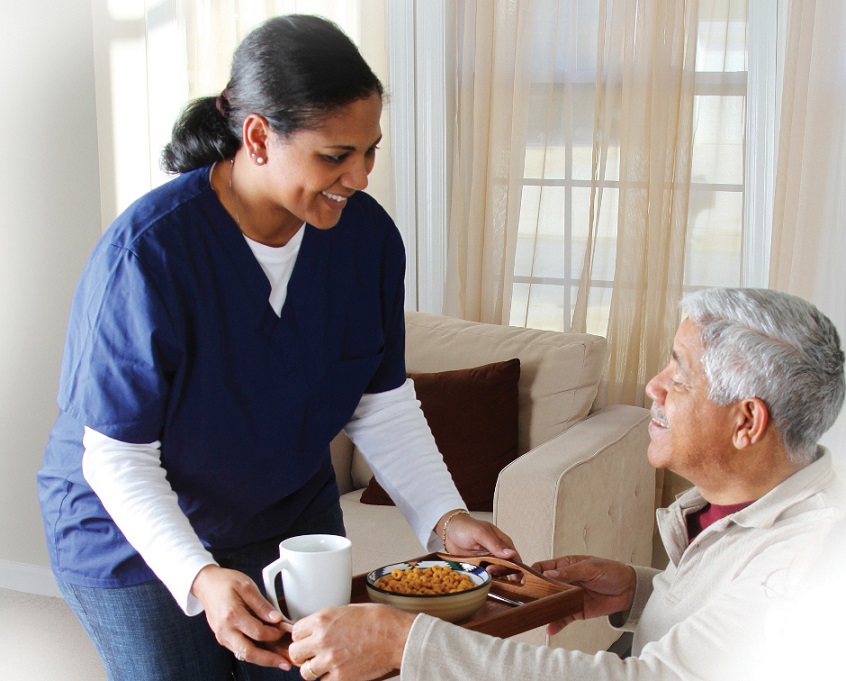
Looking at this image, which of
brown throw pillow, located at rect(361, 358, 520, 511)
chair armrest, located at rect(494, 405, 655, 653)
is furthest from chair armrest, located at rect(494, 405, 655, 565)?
brown throw pillow, located at rect(361, 358, 520, 511)

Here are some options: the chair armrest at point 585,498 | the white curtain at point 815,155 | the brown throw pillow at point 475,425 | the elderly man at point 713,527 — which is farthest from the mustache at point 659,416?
the white curtain at point 815,155

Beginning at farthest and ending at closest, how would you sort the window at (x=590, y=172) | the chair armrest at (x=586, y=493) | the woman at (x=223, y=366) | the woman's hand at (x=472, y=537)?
the window at (x=590, y=172), the chair armrest at (x=586, y=493), the woman's hand at (x=472, y=537), the woman at (x=223, y=366)

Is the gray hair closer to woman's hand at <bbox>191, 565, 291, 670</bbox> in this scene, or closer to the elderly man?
the elderly man

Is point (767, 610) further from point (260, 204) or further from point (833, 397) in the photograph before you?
point (260, 204)

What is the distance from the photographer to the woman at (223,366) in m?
1.16

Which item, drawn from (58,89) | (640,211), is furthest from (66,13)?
(640,211)

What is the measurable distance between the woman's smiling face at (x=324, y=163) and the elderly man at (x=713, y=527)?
17.9 inches

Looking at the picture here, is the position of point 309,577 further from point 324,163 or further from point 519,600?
point 324,163

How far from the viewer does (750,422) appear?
1226 mm

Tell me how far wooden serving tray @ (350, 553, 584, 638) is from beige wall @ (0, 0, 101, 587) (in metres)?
2.36

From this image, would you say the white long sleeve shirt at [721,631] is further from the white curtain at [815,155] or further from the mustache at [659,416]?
the white curtain at [815,155]

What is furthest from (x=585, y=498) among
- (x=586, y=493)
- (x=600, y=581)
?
(x=600, y=581)

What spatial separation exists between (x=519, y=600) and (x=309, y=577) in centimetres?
26

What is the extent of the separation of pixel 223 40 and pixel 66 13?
0.50 metres
